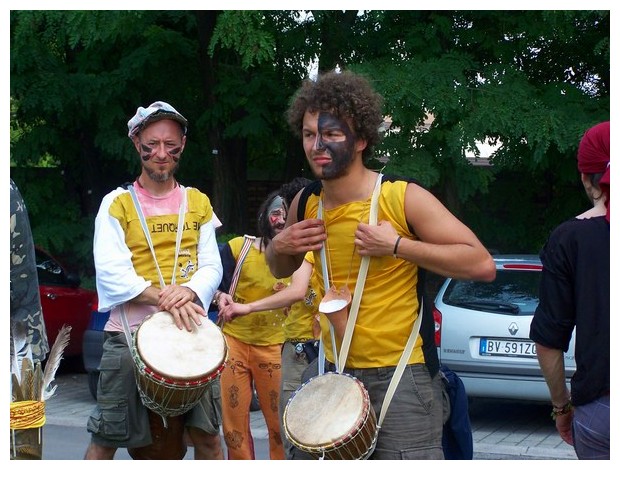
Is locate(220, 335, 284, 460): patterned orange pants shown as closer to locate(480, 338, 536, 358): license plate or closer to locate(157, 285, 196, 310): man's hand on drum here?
locate(157, 285, 196, 310): man's hand on drum

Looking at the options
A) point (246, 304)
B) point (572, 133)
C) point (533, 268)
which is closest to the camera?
point (246, 304)

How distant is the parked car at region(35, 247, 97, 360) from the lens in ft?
35.5

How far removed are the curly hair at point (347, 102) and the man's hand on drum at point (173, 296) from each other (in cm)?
108

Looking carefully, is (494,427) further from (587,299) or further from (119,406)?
(587,299)

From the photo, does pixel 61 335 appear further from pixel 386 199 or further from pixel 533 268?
pixel 533 268

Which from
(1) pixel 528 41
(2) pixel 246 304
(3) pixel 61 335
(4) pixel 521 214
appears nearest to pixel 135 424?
(3) pixel 61 335

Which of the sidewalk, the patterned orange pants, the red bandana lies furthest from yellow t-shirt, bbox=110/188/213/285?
the sidewalk

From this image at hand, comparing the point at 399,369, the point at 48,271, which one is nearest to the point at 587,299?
the point at 399,369

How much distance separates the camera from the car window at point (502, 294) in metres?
8.41

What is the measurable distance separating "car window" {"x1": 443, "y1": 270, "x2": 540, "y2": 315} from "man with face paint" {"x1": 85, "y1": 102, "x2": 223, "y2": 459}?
4086 millimetres

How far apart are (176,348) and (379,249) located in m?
1.20

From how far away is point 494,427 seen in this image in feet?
29.3

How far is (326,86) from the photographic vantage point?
385 cm

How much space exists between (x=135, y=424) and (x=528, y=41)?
22.2 ft
